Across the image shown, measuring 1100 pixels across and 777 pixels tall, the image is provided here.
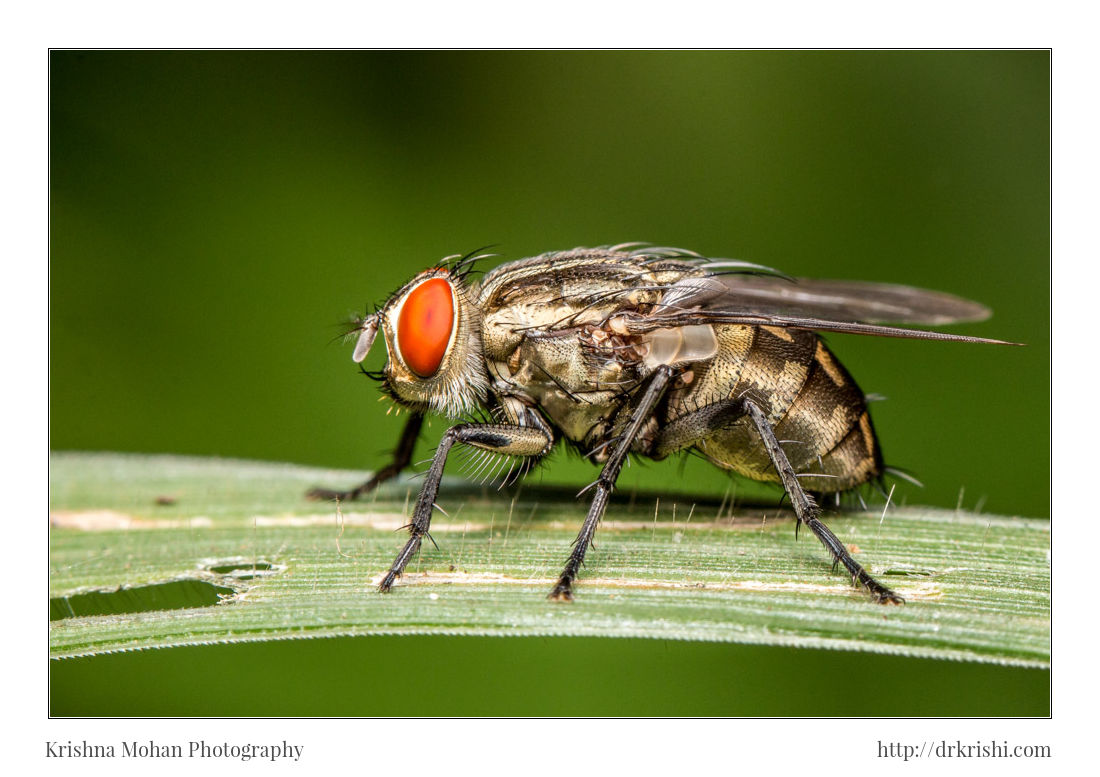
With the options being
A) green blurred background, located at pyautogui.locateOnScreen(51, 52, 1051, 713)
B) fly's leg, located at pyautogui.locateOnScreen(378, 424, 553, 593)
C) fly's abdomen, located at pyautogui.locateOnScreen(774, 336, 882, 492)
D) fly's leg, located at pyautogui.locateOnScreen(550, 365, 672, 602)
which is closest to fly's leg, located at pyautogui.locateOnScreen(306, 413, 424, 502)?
fly's leg, located at pyautogui.locateOnScreen(378, 424, 553, 593)

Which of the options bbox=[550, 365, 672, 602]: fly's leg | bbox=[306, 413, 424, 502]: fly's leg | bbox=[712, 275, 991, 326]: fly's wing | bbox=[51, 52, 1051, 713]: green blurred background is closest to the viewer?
bbox=[550, 365, 672, 602]: fly's leg

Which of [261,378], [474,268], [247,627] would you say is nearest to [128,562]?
[247,627]

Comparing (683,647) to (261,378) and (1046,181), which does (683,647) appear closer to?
(261,378)

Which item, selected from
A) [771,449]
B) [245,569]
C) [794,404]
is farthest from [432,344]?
[794,404]

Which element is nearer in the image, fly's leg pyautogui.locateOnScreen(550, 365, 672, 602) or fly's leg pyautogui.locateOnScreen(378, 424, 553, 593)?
fly's leg pyautogui.locateOnScreen(550, 365, 672, 602)

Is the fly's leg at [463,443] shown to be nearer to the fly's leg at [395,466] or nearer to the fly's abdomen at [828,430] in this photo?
the fly's leg at [395,466]

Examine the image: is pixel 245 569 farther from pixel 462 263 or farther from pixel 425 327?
pixel 462 263

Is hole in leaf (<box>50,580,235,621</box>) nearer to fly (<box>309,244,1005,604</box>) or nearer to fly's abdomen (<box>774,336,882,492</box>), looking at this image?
fly (<box>309,244,1005,604</box>)
